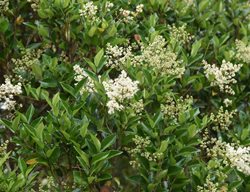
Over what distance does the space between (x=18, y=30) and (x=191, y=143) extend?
1.76 meters

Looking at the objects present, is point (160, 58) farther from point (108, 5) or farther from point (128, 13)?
point (108, 5)

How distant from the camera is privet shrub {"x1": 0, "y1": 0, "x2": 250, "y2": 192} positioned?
124 inches

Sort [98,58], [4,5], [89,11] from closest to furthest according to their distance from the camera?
[98,58] < [89,11] < [4,5]

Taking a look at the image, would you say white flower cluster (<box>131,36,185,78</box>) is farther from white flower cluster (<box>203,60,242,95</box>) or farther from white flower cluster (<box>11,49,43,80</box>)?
white flower cluster (<box>11,49,43,80</box>)

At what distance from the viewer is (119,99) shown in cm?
300

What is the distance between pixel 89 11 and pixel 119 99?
3.22 ft

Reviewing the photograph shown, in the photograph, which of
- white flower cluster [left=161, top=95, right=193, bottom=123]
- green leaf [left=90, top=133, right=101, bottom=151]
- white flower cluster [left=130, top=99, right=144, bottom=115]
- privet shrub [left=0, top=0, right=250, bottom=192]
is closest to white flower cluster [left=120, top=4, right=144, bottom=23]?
privet shrub [left=0, top=0, right=250, bottom=192]

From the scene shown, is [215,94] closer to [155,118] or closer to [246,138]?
[246,138]

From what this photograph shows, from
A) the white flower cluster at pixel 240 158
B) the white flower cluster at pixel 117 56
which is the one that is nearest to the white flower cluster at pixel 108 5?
the white flower cluster at pixel 117 56

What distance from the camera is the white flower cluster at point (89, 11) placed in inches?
147

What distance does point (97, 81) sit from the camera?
3.33 meters

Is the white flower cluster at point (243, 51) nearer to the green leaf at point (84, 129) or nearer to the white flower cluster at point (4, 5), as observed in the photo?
the green leaf at point (84, 129)

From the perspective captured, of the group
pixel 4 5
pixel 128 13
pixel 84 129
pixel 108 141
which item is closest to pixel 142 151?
pixel 108 141

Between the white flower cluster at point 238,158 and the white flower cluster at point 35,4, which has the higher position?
the white flower cluster at point 35,4
